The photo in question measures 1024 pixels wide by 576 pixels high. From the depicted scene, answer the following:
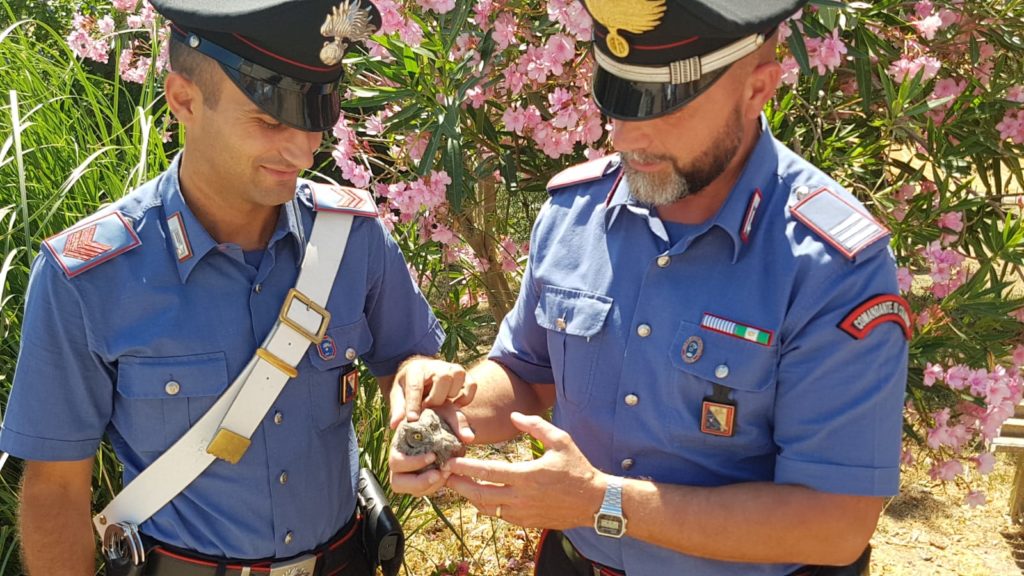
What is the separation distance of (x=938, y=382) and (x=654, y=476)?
1.40 metres

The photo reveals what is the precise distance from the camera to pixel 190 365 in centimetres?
207

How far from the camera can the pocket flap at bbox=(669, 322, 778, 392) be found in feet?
6.01

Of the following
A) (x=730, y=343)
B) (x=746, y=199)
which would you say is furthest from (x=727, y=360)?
(x=746, y=199)

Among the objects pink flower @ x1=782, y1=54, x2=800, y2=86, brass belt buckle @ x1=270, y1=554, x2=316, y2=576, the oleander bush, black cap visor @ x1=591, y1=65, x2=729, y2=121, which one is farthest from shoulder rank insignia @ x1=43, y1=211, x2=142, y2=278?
pink flower @ x1=782, y1=54, x2=800, y2=86

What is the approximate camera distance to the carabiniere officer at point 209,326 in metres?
1.99

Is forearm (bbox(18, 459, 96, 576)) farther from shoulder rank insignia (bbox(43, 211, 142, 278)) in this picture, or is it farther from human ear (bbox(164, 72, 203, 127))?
human ear (bbox(164, 72, 203, 127))

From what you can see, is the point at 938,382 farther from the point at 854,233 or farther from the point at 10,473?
the point at 10,473

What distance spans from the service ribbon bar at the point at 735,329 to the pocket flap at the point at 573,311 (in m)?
0.23

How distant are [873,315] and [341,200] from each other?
1.30 metres

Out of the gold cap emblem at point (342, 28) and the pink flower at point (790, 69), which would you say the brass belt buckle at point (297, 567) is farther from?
the pink flower at point (790, 69)

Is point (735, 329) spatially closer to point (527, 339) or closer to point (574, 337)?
point (574, 337)

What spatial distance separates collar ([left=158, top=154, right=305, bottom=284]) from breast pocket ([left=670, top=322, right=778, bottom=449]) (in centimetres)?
96

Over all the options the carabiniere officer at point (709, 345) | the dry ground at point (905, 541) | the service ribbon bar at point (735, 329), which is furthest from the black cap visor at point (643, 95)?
the dry ground at point (905, 541)

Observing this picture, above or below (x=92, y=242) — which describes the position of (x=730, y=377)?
above
